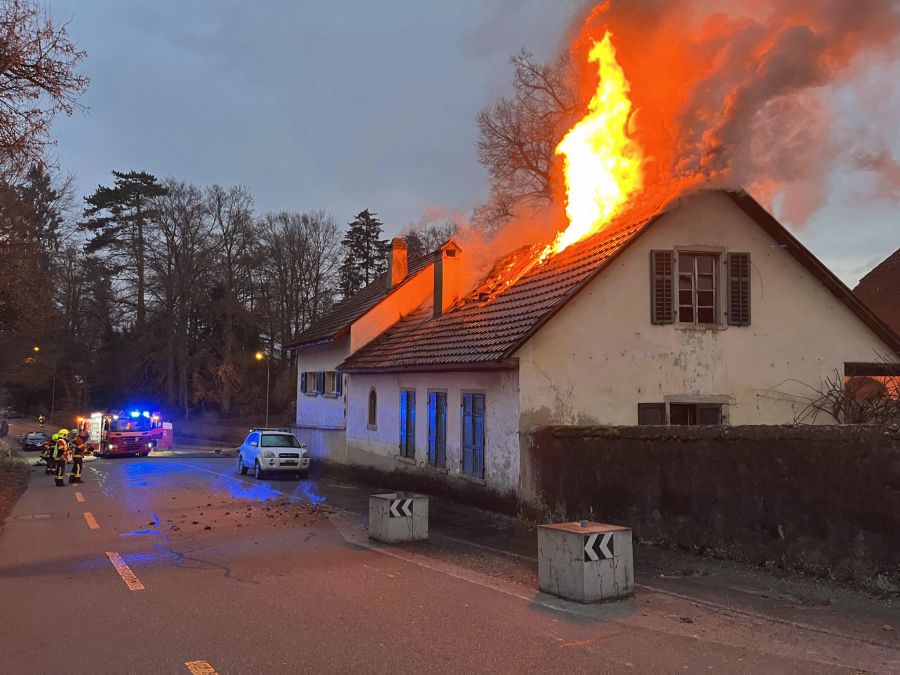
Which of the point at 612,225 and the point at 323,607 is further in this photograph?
the point at 612,225

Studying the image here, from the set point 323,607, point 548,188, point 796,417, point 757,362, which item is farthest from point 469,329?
point 548,188

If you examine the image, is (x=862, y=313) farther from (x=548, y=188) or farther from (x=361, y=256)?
(x=361, y=256)

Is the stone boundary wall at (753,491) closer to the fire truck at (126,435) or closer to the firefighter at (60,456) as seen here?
the firefighter at (60,456)

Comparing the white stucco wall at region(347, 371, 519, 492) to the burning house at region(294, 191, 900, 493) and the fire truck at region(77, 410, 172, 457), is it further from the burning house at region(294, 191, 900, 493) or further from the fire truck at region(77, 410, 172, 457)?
the fire truck at region(77, 410, 172, 457)

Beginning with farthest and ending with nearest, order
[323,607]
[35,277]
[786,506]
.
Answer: [35,277]
[786,506]
[323,607]

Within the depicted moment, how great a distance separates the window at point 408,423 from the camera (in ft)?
58.4

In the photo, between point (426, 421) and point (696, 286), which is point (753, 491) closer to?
point (696, 286)

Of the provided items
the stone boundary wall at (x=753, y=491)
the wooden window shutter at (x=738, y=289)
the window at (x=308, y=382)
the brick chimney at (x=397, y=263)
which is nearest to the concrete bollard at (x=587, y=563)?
the stone boundary wall at (x=753, y=491)

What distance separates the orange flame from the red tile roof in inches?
48.2

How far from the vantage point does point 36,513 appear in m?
14.8

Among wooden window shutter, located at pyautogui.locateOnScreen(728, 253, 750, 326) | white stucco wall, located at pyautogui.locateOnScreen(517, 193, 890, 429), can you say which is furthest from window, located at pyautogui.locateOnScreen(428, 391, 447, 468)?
wooden window shutter, located at pyautogui.locateOnScreen(728, 253, 750, 326)

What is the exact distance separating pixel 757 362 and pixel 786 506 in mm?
6339

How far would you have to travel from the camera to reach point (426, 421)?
17.0 m

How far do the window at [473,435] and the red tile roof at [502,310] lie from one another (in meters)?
0.99
